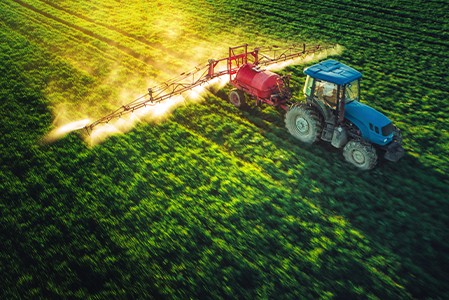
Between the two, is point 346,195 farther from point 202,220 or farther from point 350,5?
point 350,5

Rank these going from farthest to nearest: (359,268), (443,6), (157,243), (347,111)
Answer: (443,6) < (347,111) < (157,243) < (359,268)

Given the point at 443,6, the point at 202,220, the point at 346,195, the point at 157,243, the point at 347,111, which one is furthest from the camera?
the point at 443,6

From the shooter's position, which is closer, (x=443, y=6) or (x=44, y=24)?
(x=44, y=24)

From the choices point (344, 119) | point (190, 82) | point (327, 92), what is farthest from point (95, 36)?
point (344, 119)

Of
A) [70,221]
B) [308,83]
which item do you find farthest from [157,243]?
[308,83]

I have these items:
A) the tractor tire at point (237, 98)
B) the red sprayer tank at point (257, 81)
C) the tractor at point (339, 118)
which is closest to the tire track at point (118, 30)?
the tractor tire at point (237, 98)

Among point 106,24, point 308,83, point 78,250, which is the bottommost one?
point 78,250

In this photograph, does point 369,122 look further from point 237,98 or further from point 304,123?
point 237,98
